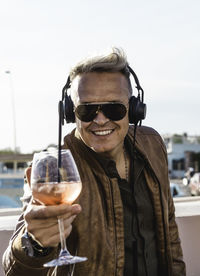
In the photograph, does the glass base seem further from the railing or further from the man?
the railing

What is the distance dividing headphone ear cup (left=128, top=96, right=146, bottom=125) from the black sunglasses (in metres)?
0.15

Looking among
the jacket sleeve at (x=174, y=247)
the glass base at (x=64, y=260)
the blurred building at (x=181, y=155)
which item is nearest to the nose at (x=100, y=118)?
the jacket sleeve at (x=174, y=247)

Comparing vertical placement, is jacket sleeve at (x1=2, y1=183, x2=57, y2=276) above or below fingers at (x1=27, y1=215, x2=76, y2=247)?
below

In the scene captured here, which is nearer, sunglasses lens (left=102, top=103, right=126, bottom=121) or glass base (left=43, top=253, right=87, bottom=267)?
glass base (left=43, top=253, right=87, bottom=267)

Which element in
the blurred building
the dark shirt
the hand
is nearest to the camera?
the hand

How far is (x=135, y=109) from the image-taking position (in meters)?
2.63

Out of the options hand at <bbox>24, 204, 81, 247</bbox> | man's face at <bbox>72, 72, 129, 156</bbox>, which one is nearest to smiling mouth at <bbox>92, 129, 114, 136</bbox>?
man's face at <bbox>72, 72, 129, 156</bbox>

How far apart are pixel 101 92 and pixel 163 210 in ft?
2.39

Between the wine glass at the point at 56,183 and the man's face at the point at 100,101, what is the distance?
2.39ft

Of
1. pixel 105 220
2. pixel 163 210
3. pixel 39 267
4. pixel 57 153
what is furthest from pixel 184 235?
pixel 57 153

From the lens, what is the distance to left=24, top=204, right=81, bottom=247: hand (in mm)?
1636

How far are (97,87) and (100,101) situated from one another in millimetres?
78

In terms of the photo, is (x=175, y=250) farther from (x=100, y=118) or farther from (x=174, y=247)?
(x=100, y=118)

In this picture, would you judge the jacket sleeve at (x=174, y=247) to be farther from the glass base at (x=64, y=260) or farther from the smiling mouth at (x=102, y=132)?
the glass base at (x=64, y=260)
